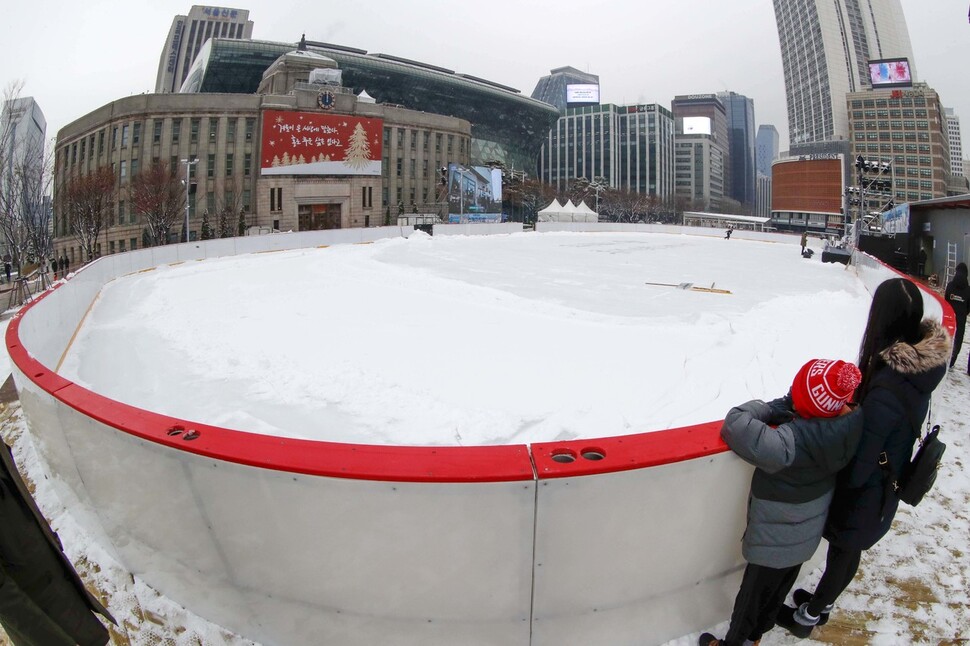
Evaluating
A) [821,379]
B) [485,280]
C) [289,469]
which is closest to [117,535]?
[289,469]

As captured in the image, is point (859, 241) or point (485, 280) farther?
point (859, 241)

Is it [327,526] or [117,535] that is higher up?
[327,526]

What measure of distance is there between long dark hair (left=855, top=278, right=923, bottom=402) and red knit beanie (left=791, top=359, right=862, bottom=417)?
279mm

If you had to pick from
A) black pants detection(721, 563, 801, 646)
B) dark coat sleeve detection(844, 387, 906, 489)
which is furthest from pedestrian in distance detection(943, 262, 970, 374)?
black pants detection(721, 563, 801, 646)

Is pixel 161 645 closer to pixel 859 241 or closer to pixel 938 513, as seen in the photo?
Result: pixel 938 513

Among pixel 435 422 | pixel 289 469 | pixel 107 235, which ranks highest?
pixel 107 235

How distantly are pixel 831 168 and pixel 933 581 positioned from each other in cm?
13209

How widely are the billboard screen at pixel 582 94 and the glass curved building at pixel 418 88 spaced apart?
58418 mm

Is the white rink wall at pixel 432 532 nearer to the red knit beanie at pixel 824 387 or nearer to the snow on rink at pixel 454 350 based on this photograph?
the red knit beanie at pixel 824 387

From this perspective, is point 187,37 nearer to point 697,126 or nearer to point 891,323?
point 697,126

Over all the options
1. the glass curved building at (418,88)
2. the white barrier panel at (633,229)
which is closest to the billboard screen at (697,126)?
the glass curved building at (418,88)

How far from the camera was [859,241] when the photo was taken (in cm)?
2642

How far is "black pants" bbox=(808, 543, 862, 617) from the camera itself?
8.25ft

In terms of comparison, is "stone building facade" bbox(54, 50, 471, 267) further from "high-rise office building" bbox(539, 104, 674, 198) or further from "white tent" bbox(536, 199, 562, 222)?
"high-rise office building" bbox(539, 104, 674, 198)
